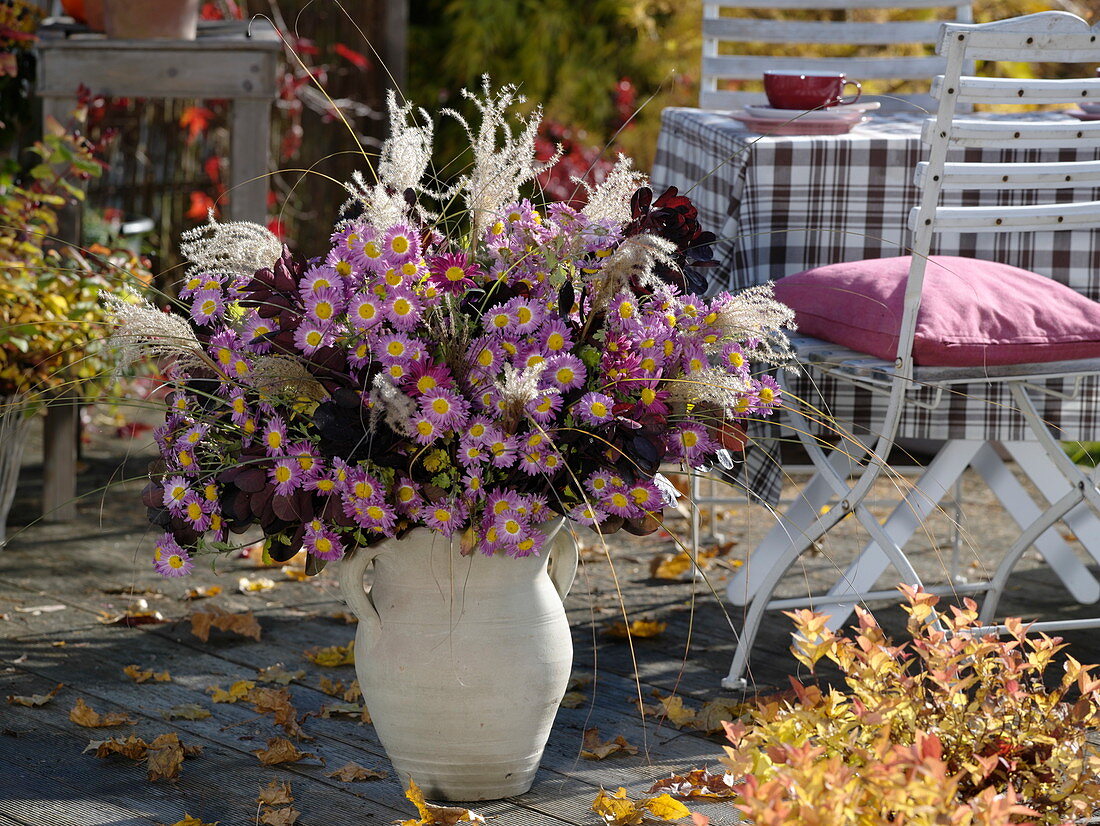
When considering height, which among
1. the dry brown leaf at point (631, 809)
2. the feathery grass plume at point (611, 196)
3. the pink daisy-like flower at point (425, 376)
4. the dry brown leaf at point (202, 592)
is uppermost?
the feathery grass plume at point (611, 196)

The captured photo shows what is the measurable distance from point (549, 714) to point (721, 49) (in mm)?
4776

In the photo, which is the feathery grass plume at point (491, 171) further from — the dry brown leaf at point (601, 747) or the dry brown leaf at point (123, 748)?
the dry brown leaf at point (123, 748)

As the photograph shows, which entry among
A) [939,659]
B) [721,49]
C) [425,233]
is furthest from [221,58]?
[721,49]

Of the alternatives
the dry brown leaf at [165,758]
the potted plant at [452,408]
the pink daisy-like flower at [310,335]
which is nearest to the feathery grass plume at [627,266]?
the potted plant at [452,408]

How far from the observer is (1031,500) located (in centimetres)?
276

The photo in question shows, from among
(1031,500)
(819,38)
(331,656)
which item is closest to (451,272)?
(331,656)

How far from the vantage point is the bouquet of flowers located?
1.65 metres

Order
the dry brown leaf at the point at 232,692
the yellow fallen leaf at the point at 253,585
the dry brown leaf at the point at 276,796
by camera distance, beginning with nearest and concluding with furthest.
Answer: the dry brown leaf at the point at 276,796 → the dry brown leaf at the point at 232,692 → the yellow fallen leaf at the point at 253,585

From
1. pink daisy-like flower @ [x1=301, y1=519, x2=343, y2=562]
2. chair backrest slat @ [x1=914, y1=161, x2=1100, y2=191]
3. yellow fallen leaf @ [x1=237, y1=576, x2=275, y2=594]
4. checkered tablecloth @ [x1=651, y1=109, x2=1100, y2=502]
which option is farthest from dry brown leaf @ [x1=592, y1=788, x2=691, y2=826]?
yellow fallen leaf @ [x1=237, y1=576, x2=275, y2=594]

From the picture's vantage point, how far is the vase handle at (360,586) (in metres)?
1.80

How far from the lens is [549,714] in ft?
6.14

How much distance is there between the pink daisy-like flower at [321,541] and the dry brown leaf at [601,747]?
0.60 metres

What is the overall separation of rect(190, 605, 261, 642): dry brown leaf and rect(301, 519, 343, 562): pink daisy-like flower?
96cm

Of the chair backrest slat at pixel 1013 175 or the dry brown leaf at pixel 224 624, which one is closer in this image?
the chair backrest slat at pixel 1013 175
